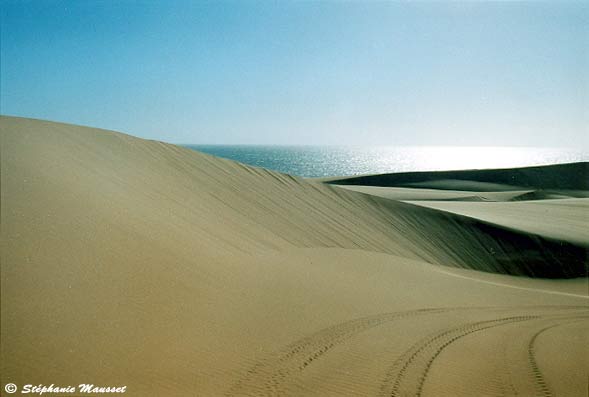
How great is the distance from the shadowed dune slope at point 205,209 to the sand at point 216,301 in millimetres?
53

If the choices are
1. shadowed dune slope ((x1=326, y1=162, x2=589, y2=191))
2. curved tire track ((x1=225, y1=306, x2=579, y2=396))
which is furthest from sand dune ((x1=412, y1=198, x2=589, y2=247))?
shadowed dune slope ((x1=326, y1=162, x2=589, y2=191))

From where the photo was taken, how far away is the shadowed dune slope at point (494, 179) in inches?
1614

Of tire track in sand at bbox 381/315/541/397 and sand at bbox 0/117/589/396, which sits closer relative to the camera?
sand at bbox 0/117/589/396

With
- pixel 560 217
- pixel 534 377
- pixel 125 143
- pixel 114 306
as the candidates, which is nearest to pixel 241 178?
pixel 125 143

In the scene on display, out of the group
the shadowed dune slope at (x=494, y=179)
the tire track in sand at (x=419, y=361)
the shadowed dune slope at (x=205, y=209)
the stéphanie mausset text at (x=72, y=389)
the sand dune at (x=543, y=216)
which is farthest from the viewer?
the shadowed dune slope at (x=494, y=179)

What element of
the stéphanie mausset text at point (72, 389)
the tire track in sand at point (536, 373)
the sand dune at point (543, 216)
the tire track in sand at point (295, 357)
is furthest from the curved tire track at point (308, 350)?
the sand dune at point (543, 216)

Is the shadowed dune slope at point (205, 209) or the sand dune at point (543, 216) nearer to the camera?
the shadowed dune slope at point (205, 209)

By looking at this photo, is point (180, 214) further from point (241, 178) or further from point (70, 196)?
point (241, 178)

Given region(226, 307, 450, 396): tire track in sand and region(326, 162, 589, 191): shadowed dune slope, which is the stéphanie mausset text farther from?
region(326, 162, 589, 191): shadowed dune slope

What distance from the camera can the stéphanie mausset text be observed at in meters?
4.06

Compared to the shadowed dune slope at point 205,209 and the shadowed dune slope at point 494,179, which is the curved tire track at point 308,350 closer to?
the shadowed dune slope at point 205,209

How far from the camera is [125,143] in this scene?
11.9 m

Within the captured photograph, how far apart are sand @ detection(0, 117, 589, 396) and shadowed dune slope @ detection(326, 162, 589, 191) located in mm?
29799

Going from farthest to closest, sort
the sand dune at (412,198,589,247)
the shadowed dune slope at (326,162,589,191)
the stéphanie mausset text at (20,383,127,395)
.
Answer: the shadowed dune slope at (326,162,589,191) → the sand dune at (412,198,589,247) → the stéphanie mausset text at (20,383,127,395)
